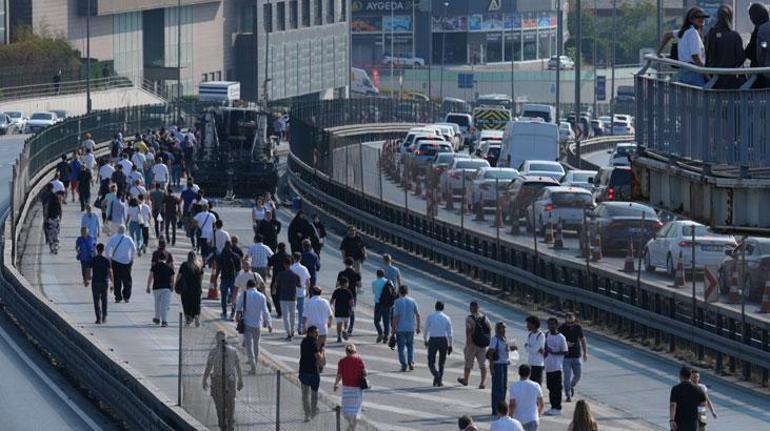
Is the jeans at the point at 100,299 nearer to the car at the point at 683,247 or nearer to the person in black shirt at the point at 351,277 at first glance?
the person in black shirt at the point at 351,277

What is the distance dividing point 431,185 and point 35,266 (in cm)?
1000

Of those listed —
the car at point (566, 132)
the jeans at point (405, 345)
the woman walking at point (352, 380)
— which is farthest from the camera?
the car at point (566, 132)

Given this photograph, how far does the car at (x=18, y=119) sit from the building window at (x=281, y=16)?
4568cm

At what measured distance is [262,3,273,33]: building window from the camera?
135125 mm

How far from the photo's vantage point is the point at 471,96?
164m

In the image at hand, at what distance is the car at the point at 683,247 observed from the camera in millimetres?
33125

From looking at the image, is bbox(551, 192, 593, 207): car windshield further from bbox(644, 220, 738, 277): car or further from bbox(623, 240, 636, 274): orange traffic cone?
bbox(644, 220, 738, 277): car

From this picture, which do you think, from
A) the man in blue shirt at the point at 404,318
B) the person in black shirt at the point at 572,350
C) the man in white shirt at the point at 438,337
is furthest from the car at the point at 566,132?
the person in black shirt at the point at 572,350

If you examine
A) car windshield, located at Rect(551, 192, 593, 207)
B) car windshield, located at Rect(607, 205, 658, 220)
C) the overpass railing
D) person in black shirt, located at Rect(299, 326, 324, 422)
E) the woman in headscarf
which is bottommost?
person in black shirt, located at Rect(299, 326, 324, 422)

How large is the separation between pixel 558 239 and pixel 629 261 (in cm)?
383

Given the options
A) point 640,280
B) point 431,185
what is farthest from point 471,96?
point 640,280

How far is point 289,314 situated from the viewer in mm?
33406

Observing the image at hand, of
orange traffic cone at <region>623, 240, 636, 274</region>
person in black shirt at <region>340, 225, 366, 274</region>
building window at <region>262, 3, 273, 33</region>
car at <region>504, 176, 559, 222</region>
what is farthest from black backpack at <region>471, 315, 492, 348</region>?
building window at <region>262, 3, 273, 33</region>

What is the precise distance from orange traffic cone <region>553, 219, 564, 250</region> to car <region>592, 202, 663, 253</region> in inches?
42.0
